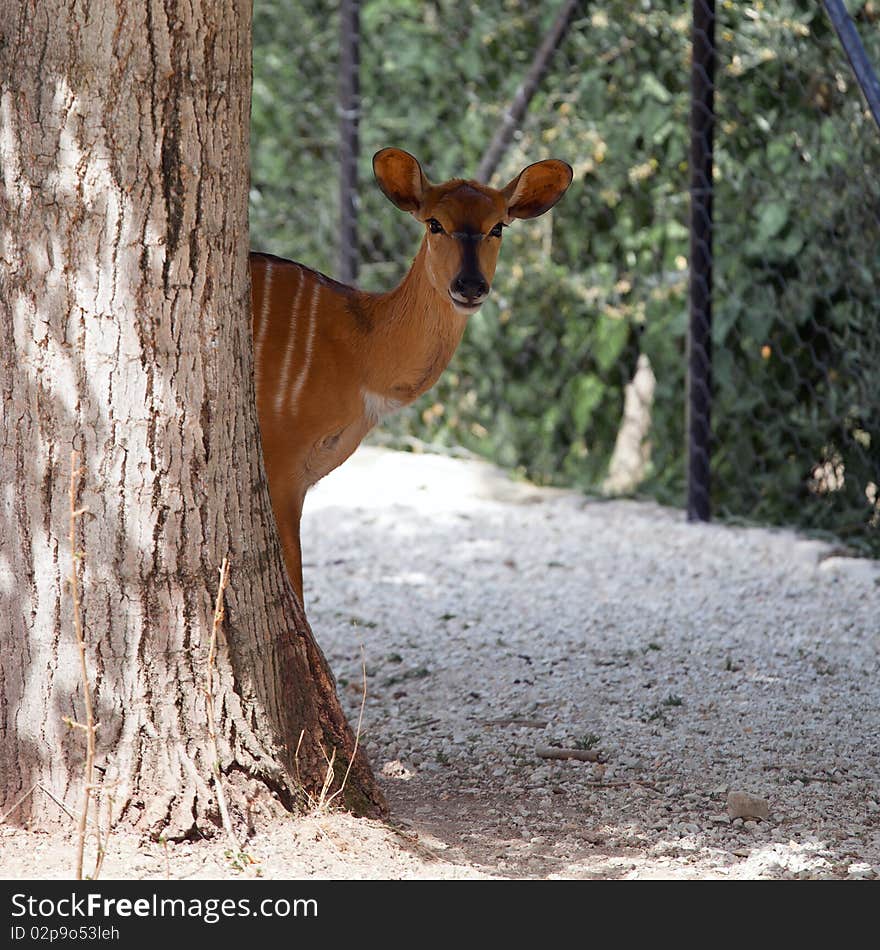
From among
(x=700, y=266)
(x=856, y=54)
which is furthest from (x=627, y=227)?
(x=856, y=54)

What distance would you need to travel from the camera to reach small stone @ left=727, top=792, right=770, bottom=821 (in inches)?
119

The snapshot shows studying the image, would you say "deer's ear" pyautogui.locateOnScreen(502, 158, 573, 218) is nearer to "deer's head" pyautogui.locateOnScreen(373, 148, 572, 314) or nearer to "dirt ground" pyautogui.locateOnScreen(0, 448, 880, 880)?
"deer's head" pyautogui.locateOnScreen(373, 148, 572, 314)

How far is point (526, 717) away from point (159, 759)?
→ 1.33m

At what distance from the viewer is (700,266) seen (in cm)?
576

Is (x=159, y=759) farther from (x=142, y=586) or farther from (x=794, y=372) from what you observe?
(x=794, y=372)

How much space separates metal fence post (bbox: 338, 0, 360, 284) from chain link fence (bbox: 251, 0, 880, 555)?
12 centimetres

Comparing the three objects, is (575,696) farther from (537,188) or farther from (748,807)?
(537,188)

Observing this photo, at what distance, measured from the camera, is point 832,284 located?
5535 mm

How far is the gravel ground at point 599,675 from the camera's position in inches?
116

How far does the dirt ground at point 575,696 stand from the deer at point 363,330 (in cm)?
71

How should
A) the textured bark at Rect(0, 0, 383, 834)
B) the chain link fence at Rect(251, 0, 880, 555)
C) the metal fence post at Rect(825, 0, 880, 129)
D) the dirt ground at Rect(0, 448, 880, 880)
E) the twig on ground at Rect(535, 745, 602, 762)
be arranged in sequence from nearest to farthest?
the textured bark at Rect(0, 0, 383, 834) < the dirt ground at Rect(0, 448, 880, 880) < the twig on ground at Rect(535, 745, 602, 762) < the metal fence post at Rect(825, 0, 880, 129) < the chain link fence at Rect(251, 0, 880, 555)

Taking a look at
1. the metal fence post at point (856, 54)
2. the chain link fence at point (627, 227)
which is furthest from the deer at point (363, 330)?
the chain link fence at point (627, 227)

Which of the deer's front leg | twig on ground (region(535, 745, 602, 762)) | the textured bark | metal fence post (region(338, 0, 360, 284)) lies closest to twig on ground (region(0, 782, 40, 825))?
the textured bark

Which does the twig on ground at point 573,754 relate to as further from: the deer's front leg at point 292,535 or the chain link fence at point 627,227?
the chain link fence at point 627,227
